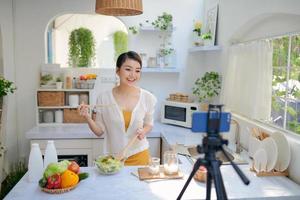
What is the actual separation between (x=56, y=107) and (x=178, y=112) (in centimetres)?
140

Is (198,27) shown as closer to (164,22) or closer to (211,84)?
(164,22)

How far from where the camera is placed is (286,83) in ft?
7.13

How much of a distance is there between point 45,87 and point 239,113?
7.06 ft

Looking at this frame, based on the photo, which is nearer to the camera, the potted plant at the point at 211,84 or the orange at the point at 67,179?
the orange at the point at 67,179

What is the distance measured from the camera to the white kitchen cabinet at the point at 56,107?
10.7 ft

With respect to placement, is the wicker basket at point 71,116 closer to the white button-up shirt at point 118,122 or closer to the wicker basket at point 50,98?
the wicker basket at point 50,98

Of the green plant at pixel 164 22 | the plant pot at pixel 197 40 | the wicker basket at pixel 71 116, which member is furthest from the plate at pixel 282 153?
the wicker basket at pixel 71 116

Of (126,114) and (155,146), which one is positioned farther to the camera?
(155,146)

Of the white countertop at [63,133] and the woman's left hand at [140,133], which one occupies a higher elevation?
the woman's left hand at [140,133]

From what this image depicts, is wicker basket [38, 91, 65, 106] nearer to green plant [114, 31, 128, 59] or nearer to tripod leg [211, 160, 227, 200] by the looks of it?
green plant [114, 31, 128, 59]

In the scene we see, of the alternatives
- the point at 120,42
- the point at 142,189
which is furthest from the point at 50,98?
the point at 142,189

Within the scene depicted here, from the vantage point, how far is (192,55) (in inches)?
142

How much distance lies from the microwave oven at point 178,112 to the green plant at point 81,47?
110 cm

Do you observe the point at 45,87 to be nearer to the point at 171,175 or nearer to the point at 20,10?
the point at 20,10
